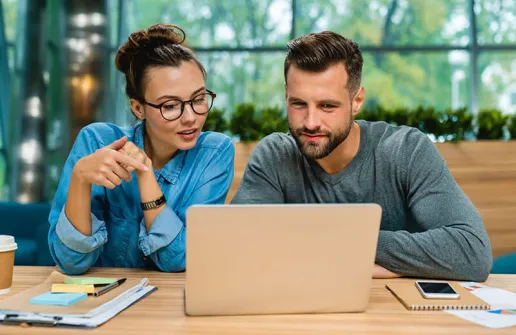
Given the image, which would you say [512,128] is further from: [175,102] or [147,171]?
[147,171]

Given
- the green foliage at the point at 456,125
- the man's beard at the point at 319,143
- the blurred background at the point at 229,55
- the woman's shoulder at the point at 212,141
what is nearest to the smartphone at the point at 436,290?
the man's beard at the point at 319,143

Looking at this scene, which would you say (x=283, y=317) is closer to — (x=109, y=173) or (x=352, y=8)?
(x=109, y=173)

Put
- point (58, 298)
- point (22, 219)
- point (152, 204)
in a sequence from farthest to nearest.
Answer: point (22, 219), point (152, 204), point (58, 298)

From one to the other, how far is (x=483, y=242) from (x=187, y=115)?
95cm

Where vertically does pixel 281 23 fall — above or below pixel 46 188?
above

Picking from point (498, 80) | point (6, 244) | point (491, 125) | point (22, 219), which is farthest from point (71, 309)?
point (498, 80)

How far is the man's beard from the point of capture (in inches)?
70.3

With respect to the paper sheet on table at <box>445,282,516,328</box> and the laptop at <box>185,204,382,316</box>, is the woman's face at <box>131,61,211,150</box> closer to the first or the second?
the laptop at <box>185,204,382,316</box>

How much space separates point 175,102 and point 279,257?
82cm

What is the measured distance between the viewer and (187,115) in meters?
1.73

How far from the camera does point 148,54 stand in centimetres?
181

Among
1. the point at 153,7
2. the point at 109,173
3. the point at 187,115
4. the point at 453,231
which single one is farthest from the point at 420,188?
the point at 153,7

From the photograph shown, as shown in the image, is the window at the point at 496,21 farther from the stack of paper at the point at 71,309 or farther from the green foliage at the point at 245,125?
the stack of paper at the point at 71,309

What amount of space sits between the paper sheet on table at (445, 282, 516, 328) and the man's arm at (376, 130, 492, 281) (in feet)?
0.29
